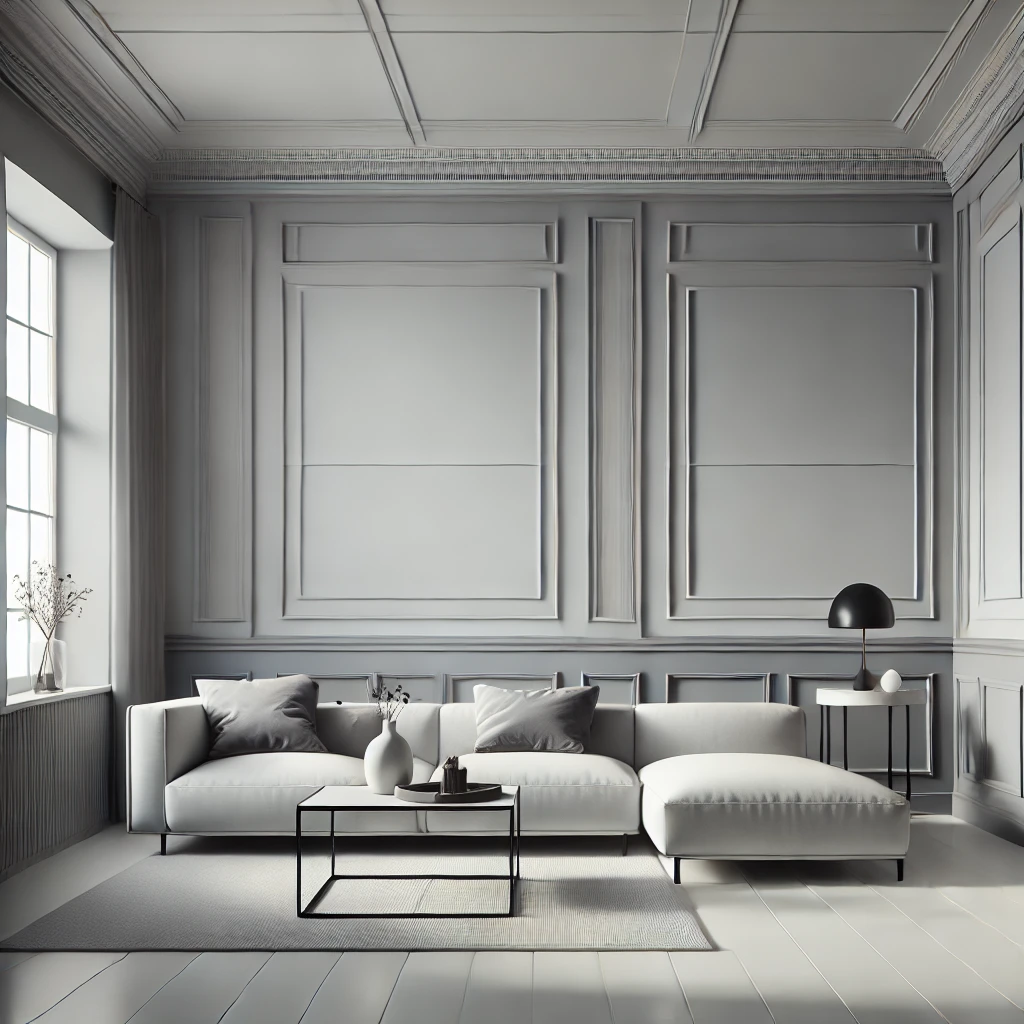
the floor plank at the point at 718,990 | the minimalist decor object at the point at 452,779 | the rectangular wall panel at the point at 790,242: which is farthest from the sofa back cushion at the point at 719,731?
the rectangular wall panel at the point at 790,242

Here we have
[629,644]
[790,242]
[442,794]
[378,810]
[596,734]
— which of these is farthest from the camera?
[790,242]

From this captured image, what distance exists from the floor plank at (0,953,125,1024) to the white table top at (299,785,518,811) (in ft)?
2.46

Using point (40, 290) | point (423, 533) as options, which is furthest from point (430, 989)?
point (40, 290)

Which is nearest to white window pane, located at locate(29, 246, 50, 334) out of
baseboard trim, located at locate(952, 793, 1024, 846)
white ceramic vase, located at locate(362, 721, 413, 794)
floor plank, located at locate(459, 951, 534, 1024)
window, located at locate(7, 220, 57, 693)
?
window, located at locate(7, 220, 57, 693)

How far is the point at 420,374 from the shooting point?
221 inches

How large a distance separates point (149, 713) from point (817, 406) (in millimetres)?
3550

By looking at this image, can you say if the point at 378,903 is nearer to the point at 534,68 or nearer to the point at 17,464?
the point at 17,464

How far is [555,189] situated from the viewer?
560 centimetres

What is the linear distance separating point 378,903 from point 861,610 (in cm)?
260

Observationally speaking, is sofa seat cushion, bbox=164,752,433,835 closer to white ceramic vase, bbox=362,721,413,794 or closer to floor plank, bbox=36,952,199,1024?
white ceramic vase, bbox=362,721,413,794

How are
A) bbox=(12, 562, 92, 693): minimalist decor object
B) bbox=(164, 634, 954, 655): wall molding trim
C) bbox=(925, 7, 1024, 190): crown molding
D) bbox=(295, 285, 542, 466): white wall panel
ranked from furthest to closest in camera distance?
Result: bbox=(295, 285, 542, 466): white wall panel, bbox=(164, 634, 954, 655): wall molding trim, bbox=(12, 562, 92, 693): minimalist decor object, bbox=(925, 7, 1024, 190): crown molding

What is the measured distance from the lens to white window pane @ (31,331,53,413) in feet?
16.6

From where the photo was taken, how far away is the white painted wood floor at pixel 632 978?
2586mm

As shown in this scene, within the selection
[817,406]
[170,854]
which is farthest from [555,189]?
[170,854]
